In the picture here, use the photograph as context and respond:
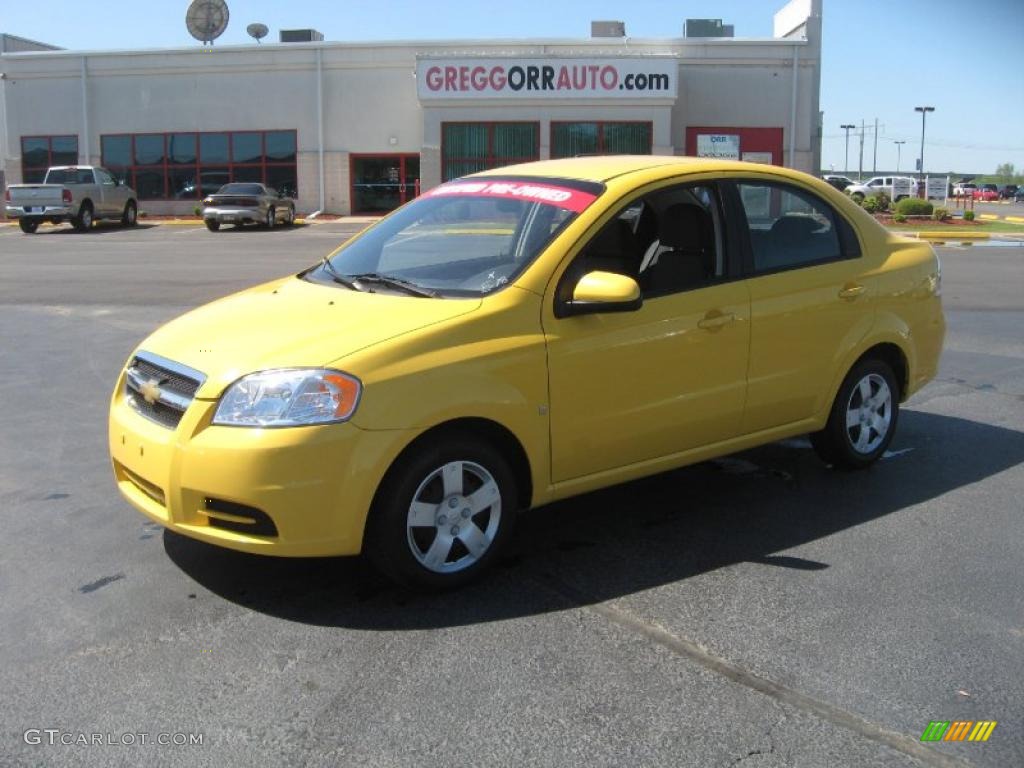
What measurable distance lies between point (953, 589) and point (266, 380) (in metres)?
2.95

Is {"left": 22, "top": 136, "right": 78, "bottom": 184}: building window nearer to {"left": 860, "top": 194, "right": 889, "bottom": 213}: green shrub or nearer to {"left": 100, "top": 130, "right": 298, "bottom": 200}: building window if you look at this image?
{"left": 100, "top": 130, "right": 298, "bottom": 200}: building window

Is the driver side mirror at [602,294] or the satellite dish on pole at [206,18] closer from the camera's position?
the driver side mirror at [602,294]

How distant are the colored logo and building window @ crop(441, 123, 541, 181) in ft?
106

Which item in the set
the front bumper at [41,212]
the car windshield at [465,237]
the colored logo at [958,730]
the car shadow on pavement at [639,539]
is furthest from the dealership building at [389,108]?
the colored logo at [958,730]

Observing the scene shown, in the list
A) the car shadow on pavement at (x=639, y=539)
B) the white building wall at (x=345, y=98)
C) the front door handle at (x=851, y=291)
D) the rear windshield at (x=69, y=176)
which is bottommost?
the car shadow on pavement at (x=639, y=539)

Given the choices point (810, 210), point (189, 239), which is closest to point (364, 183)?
point (189, 239)

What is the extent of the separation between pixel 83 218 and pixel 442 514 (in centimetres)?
2987

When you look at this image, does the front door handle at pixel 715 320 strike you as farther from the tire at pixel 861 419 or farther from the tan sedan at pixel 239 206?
the tan sedan at pixel 239 206

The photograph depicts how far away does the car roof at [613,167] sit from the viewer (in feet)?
16.2

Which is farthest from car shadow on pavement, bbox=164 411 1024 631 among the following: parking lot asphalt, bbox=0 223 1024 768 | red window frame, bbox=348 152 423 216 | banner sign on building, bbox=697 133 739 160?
red window frame, bbox=348 152 423 216

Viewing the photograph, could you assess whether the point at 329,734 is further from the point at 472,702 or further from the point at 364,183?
the point at 364,183

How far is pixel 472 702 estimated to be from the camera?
3320 mm

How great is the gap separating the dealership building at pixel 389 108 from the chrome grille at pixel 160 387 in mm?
29847

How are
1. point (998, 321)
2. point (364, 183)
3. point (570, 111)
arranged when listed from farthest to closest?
1. point (364, 183)
2. point (570, 111)
3. point (998, 321)
